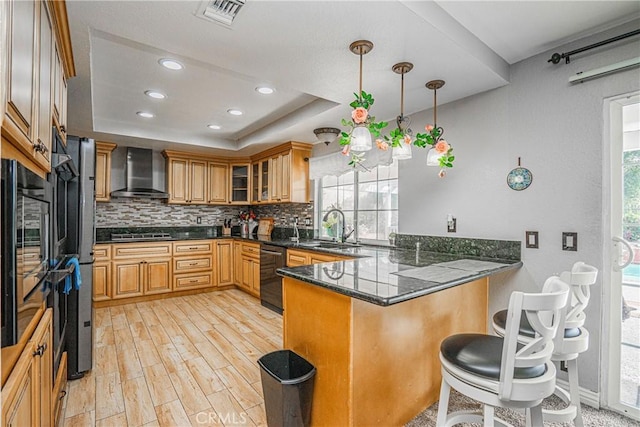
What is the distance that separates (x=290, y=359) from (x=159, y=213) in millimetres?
4186

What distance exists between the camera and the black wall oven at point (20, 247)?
837 mm

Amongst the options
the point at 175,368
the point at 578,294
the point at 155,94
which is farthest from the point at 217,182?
the point at 578,294

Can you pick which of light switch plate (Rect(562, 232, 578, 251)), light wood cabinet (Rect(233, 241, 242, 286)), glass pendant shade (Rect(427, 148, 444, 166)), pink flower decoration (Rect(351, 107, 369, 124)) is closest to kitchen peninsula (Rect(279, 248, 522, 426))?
light switch plate (Rect(562, 232, 578, 251))

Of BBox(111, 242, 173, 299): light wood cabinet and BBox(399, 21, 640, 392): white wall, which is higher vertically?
BBox(399, 21, 640, 392): white wall

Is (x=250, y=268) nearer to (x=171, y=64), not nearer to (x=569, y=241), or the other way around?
(x=171, y=64)

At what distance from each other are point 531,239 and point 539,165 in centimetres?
53

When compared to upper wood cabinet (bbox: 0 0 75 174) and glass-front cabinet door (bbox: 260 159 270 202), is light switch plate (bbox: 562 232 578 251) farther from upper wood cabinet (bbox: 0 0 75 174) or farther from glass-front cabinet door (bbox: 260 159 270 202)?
glass-front cabinet door (bbox: 260 159 270 202)

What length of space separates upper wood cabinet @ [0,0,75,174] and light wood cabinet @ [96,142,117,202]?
3.04 meters

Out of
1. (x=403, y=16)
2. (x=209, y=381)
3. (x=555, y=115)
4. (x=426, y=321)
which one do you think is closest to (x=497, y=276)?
(x=426, y=321)

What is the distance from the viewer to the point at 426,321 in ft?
6.67

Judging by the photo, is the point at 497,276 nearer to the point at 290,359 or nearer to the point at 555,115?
the point at 555,115

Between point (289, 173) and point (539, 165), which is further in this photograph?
point (289, 173)

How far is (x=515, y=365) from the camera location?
1309 mm

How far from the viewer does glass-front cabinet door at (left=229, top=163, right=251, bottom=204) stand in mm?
5516
